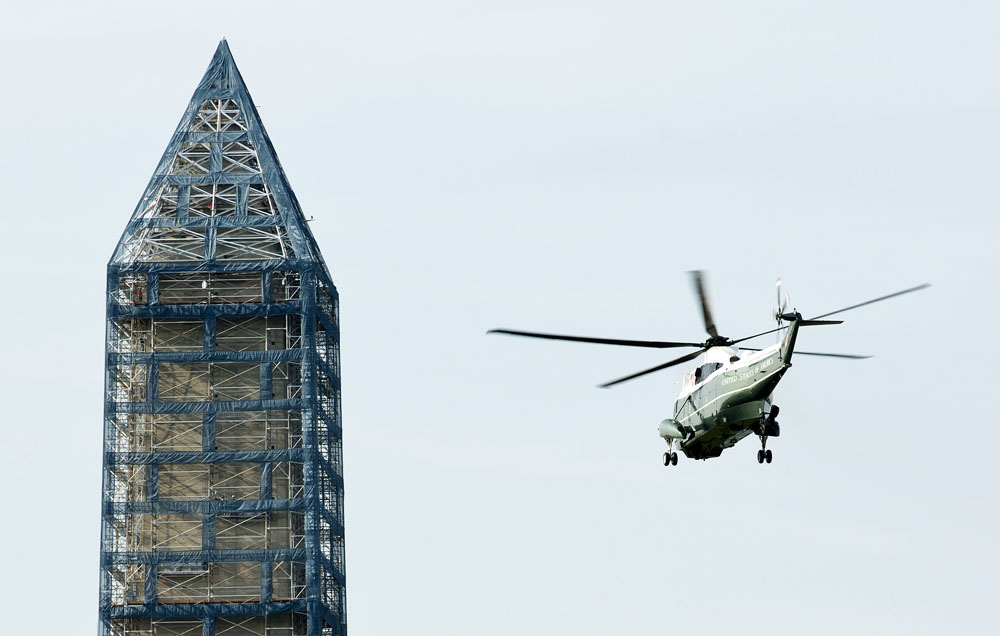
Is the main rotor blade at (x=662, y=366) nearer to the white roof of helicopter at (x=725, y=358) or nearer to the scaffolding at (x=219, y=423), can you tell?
the white roof of helicopter at (x=725, y=358)

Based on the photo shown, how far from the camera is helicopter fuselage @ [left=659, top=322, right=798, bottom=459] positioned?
384 ft

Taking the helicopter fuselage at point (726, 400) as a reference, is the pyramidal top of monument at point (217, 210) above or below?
above

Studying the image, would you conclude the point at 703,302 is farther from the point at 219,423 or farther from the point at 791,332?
the point at 219,423

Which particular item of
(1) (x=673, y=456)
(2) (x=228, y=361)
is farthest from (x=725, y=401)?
(2) (x=228, y=361)

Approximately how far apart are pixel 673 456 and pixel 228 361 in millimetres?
64898

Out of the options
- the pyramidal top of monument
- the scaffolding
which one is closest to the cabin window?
the scaffolding

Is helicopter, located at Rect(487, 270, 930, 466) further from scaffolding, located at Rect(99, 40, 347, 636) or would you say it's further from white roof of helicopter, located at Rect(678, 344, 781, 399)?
scaffolding, located at Rect(99, 40, 347, 636)

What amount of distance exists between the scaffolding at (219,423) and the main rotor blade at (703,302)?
63.3 meters

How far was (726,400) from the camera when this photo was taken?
120312 mm

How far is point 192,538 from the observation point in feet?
606

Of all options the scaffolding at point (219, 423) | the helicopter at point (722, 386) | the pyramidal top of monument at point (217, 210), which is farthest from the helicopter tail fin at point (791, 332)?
the pyramidal top of monument at point (217, 210)

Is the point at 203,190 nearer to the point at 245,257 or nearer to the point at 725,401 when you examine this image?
the point at 245,257

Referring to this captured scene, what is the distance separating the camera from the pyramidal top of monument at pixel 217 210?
619ft

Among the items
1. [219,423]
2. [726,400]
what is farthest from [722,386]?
[219,423]
